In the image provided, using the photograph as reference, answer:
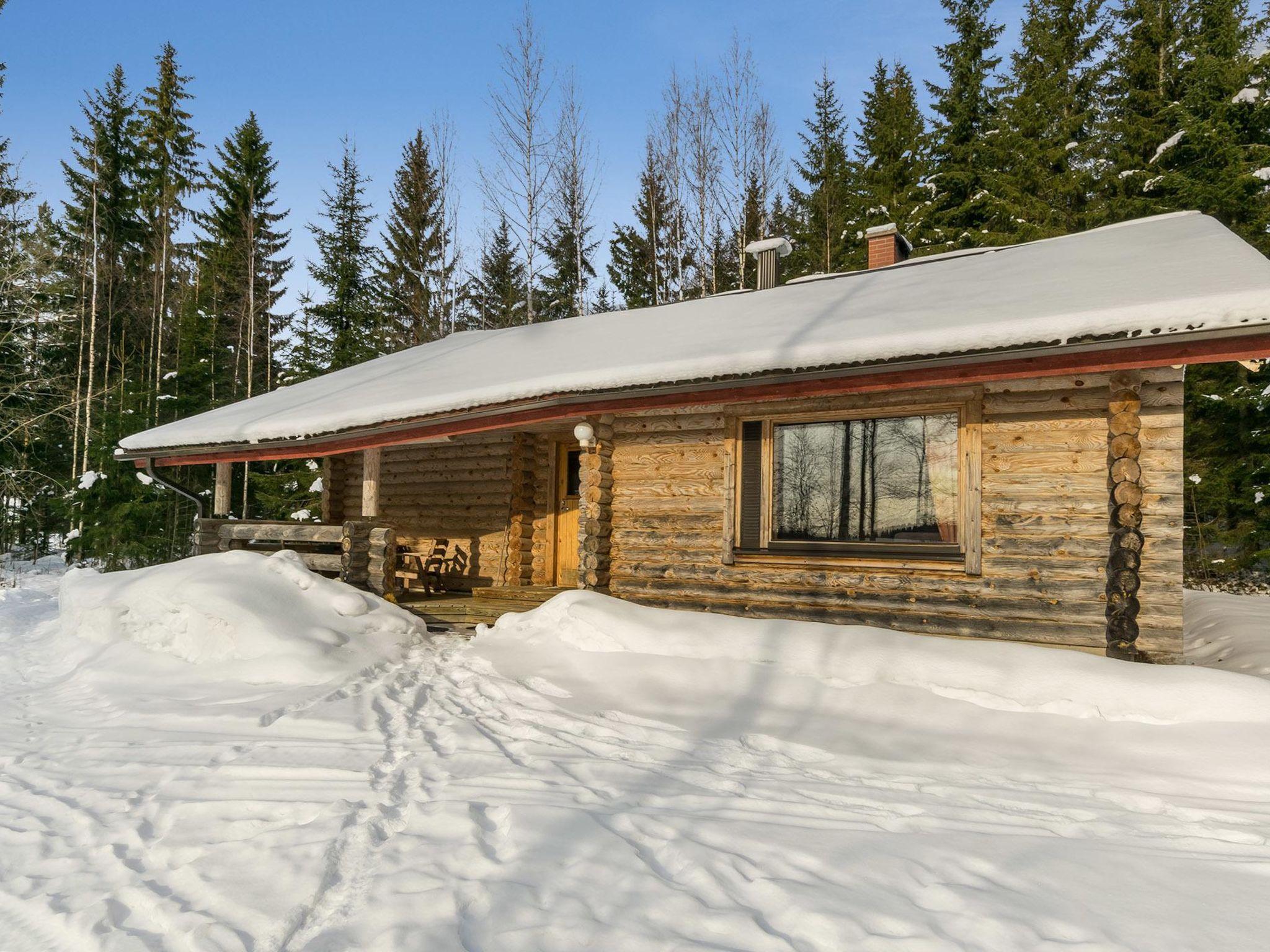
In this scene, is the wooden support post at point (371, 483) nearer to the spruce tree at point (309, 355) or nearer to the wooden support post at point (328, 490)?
the wooden support post at point (328, 490)

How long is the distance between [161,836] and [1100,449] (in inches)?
281

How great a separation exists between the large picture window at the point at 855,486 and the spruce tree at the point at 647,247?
1693 cm

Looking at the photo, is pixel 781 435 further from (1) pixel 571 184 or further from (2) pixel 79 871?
(1) pixel 571 184

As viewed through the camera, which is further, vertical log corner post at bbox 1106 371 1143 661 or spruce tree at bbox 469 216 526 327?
spruce tree at bbox 469 216 526 327

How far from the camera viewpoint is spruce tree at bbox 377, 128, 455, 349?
24.6m

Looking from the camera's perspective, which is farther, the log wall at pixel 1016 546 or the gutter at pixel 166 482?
the gutter at pixel 166 482

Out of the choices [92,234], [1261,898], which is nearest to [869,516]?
[1261,898]

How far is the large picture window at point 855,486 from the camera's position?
22.3ft

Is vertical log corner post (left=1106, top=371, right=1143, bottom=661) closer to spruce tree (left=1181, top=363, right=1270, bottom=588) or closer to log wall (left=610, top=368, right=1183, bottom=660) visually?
Answer: log wall (left=610, top=368, right=1183, bottom=660)

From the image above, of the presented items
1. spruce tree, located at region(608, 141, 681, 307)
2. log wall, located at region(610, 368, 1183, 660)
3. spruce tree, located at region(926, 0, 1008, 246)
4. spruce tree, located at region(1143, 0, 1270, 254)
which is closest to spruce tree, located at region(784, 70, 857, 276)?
spruce tree, located at region(926, 0, 1008, 246)

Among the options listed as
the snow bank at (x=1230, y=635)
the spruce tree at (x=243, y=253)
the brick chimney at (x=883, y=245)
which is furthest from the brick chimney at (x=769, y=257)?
the spruce tree at (x=243, y=253)

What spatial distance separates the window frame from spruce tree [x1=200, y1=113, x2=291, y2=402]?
77.7ft

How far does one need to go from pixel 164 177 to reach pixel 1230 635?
3400 cm

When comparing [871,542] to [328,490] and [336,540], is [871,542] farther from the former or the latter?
[328,490]
